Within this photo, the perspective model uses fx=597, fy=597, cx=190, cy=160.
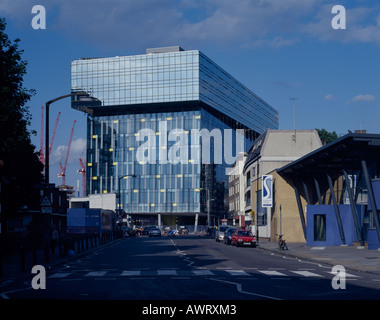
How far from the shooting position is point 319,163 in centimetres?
5159

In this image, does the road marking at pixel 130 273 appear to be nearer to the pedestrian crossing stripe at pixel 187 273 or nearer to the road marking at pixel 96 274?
the pedestrian crossing stripe at pixel 187 273

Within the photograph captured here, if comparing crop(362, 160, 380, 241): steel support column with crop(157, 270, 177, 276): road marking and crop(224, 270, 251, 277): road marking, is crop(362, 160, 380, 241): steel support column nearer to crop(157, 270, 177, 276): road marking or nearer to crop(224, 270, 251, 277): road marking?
crop(224, 270, 251, 277): road marking

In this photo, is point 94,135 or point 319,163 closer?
point 319,163

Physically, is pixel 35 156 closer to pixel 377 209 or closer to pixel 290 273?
pixel 377 209

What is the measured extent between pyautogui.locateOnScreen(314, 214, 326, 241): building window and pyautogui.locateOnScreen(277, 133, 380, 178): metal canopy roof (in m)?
4.22

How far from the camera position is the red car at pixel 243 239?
55.6m

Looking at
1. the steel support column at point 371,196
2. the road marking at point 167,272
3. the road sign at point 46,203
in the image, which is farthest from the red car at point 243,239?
the road marking at point 167,272

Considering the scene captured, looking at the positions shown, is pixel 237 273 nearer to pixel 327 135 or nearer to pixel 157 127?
pixel 327 135

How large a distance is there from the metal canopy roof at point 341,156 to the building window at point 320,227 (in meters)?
4.22

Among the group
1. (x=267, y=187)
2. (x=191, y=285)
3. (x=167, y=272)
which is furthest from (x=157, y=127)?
(x=191, y=285)

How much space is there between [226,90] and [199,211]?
31289 millimetres

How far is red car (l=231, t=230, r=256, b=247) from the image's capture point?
55594 mm

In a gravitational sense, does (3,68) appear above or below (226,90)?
below
